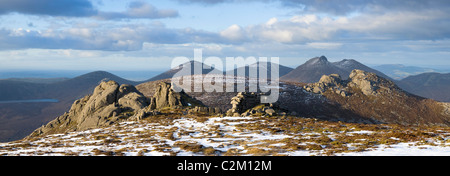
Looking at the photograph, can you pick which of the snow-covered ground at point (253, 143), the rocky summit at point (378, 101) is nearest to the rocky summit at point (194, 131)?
the snow-covered ground at point (253, 143)

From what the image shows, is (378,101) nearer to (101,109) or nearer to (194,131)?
(101,109)

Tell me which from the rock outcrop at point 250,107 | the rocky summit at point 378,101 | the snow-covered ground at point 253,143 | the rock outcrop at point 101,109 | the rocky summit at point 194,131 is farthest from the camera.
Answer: the rocky summit at point 378,101

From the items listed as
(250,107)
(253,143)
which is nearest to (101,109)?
(250,107)

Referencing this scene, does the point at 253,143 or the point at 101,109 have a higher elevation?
the point at 253,143

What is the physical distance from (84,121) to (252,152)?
5101 centimetres

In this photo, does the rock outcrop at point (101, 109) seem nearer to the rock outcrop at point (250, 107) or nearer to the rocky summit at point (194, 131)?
the rocky summit at point (194, 131)

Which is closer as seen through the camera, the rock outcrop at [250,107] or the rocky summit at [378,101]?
the rock outcrop at [250,107]

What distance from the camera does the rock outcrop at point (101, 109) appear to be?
60.3 meters

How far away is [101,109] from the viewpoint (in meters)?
66.1

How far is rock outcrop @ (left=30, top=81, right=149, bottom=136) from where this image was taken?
60.3m

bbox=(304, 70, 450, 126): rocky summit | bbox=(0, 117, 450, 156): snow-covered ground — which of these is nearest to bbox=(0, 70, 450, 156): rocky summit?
bbox=(0, 117, 450, 156): snow-covered ground

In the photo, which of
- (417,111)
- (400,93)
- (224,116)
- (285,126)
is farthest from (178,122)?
(400,93)
